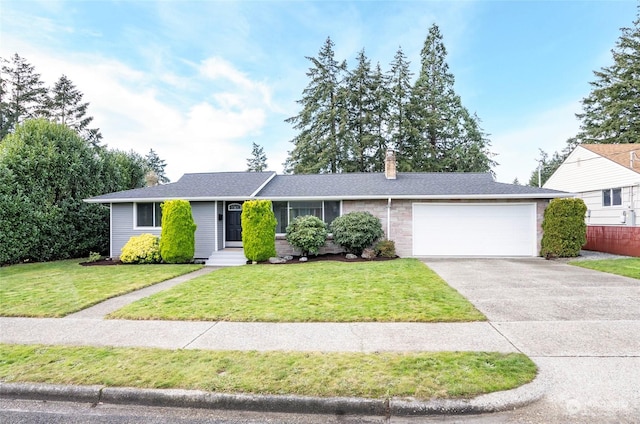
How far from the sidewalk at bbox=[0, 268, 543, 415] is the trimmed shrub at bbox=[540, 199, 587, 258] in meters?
9.48

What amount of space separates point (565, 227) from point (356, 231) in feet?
25.0

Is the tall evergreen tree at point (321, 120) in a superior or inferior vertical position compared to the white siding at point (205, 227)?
superior

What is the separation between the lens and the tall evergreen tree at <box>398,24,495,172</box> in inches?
1005

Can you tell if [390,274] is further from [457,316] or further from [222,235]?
[222,235]

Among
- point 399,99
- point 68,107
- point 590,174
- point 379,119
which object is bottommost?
point 590,174

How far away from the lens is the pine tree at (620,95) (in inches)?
975

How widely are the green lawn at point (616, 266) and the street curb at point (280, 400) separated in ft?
27.1

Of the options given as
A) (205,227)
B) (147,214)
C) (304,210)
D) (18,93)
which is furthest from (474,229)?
(18,93)

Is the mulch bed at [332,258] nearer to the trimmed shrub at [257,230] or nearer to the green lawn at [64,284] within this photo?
the trimmed shrub at [257,230]

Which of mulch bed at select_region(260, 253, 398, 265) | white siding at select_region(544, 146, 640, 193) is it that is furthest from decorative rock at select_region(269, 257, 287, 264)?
white siding at select_region(544, 146, 640, 193)

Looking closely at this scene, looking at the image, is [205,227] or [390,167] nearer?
[205,227]

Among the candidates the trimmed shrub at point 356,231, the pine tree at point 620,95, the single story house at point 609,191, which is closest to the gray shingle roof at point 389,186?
the trimmed shrub at point 356,231

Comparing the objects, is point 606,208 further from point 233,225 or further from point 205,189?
point 205,189

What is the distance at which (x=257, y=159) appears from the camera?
48.0 metres
